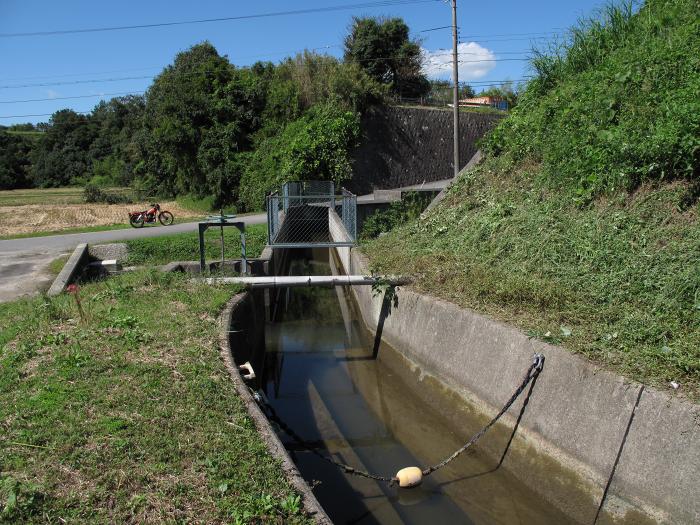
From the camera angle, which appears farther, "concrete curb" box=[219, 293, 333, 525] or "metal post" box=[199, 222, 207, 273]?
"metal post" box=[199, 222, 207, 273]

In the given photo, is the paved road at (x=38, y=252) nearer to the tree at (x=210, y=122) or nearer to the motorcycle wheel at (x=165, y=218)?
the motorcycle wheel at (x=165, y=218)

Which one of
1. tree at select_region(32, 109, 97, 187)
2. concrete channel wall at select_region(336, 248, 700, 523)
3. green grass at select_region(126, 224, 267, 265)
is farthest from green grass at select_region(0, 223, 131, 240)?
tree at select_region(32, 109, 97, 187)

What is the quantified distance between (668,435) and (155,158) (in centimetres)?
3648

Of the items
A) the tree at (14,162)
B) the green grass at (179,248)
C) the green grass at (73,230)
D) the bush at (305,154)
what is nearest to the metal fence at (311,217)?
the green grass at (179,248)

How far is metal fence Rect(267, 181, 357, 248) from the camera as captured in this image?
14.4 metres

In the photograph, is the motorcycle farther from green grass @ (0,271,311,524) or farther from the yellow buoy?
the yellow buoy

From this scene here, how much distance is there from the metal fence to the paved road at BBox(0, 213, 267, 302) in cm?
338

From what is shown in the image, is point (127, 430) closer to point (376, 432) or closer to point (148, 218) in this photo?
point (376, 432)

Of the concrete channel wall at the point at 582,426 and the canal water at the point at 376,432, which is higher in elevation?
the concrete channel wall at the point at 582,426

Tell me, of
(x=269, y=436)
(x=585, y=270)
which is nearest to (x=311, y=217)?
(x=585, y=270)

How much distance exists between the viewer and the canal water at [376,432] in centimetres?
553

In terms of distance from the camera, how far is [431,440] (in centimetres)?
695

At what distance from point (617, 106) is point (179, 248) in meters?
10.3

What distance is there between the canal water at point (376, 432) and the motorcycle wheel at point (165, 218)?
31.7 feet
